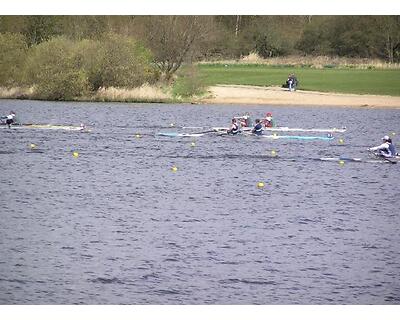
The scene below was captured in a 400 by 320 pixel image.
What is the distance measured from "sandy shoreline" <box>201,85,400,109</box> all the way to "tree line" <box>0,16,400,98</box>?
646mm

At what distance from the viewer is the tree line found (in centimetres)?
1125

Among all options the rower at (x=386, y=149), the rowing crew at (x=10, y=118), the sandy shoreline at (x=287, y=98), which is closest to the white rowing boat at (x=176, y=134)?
the sandy shoreline at (x=287, y=98)

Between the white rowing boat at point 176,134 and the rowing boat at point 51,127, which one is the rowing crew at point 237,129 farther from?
the rowing boat at point 51,127

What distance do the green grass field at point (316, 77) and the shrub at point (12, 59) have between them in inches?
94.0

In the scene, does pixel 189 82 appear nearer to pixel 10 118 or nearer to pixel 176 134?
pixel 10 118

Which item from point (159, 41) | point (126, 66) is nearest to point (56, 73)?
point (126, 66)

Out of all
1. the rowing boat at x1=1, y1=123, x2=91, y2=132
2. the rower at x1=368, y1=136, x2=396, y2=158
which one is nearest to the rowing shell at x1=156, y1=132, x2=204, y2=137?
the rowing boat at x1=1, y1=123, x2=91, y2=132

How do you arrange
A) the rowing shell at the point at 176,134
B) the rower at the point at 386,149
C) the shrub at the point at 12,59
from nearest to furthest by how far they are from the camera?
the shrub at the point at 12,59 < the rower at the point at 386,149 < the rowing shell at the point at 176,134

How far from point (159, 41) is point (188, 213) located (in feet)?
7.77

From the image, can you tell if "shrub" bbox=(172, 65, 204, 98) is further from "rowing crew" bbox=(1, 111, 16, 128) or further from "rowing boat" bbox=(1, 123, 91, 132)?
"rowing crew" bbox=(1, 111, 16, 128)

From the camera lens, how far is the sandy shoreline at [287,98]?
474 inches

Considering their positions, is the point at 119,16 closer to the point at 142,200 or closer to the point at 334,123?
the point at 142,200
